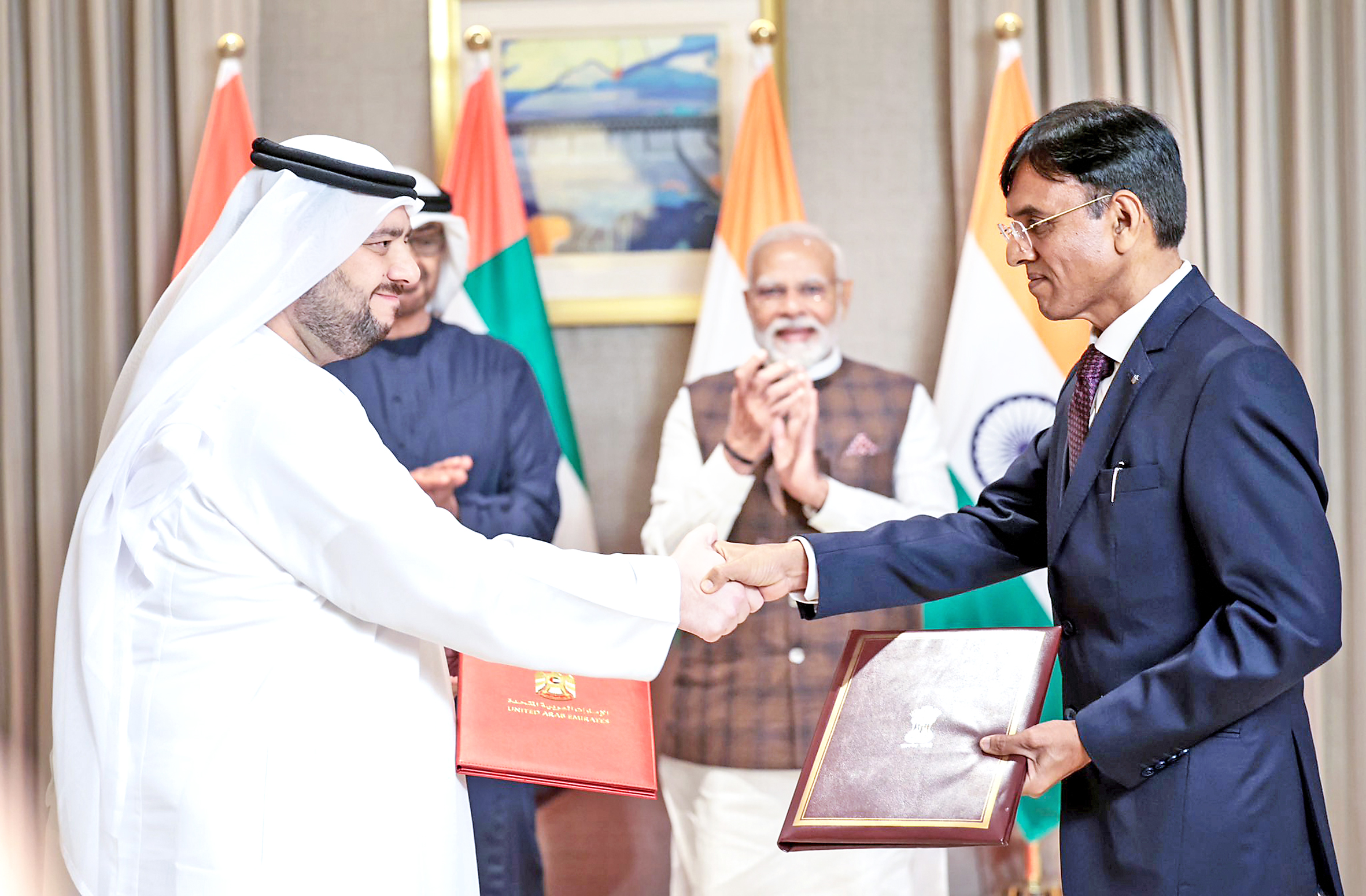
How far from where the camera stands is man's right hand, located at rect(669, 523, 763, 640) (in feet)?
6.90

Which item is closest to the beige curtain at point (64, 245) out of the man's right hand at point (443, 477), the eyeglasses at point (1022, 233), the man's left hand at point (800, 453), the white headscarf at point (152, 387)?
the man's right hand at point (443, 477)

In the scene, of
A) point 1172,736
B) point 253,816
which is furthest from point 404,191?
point 1172,736

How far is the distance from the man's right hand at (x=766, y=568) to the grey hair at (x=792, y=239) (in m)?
1.54

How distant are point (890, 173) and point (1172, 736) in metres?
2.87

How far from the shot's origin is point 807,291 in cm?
365

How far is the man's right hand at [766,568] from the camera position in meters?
2.27

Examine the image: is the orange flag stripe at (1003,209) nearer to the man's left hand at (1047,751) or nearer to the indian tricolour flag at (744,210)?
the indian tricolour flag at (744,210)

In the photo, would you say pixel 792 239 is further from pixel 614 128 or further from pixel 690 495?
pixel 614 128

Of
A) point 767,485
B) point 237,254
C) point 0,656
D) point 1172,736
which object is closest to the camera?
point 1172,736

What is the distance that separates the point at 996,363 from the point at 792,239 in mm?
765

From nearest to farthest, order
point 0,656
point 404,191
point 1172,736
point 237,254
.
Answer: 1. point 1172,736
2. point 237,254
3. point 404,191
4. point 0,656

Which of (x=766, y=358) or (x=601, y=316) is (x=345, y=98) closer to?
(x=601, y=316)

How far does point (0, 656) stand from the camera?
13.4 feet

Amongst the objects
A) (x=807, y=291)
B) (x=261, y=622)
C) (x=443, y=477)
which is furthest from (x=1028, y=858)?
(x=261, y=622)
